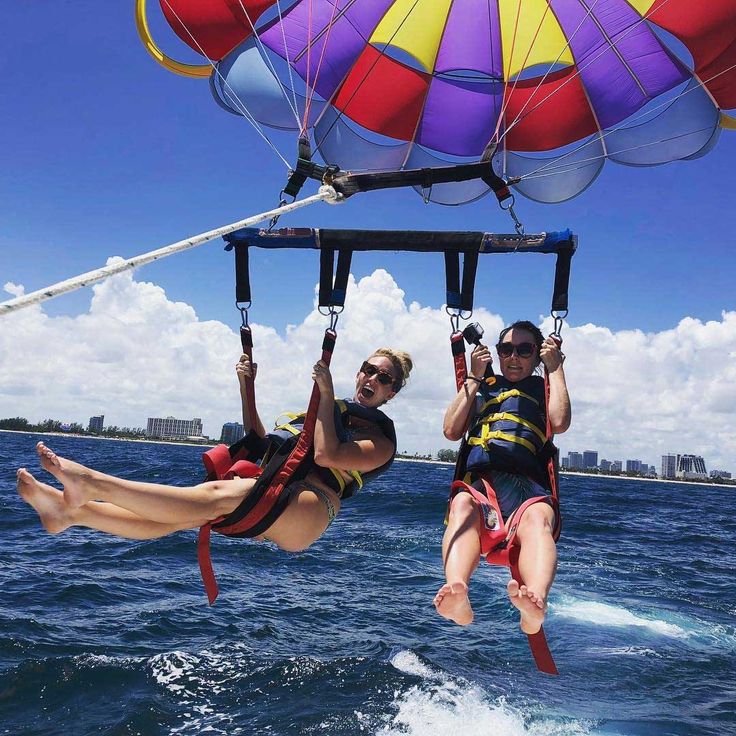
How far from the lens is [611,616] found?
10141 millimetres

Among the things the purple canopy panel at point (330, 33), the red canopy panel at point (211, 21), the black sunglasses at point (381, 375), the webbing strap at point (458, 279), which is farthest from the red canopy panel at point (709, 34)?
the black sunglasses at point (381, 375)

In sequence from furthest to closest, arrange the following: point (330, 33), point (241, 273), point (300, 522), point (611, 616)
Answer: point (611, 616), point (330, 33), point (241, 273), point (300, 522)

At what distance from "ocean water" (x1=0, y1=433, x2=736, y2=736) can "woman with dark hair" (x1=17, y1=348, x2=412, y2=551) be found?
2318mm

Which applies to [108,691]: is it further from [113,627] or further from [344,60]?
[344,60]

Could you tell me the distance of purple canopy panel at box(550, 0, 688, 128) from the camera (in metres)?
6.76

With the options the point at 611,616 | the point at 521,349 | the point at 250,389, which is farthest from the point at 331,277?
the point at 611,616

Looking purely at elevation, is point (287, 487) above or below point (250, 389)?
below

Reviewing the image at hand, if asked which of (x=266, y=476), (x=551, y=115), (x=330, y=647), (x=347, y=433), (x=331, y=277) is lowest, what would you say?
(x=330, y=647)

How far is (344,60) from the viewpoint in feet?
23.8

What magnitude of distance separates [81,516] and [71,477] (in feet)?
1.56

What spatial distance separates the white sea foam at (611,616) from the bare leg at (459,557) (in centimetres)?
704

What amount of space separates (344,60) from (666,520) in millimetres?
25595

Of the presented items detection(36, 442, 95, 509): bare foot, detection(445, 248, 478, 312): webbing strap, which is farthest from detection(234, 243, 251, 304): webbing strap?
detection(36, 442, 95, 509): bare foot

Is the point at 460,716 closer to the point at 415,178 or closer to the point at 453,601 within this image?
the point at 453,601
